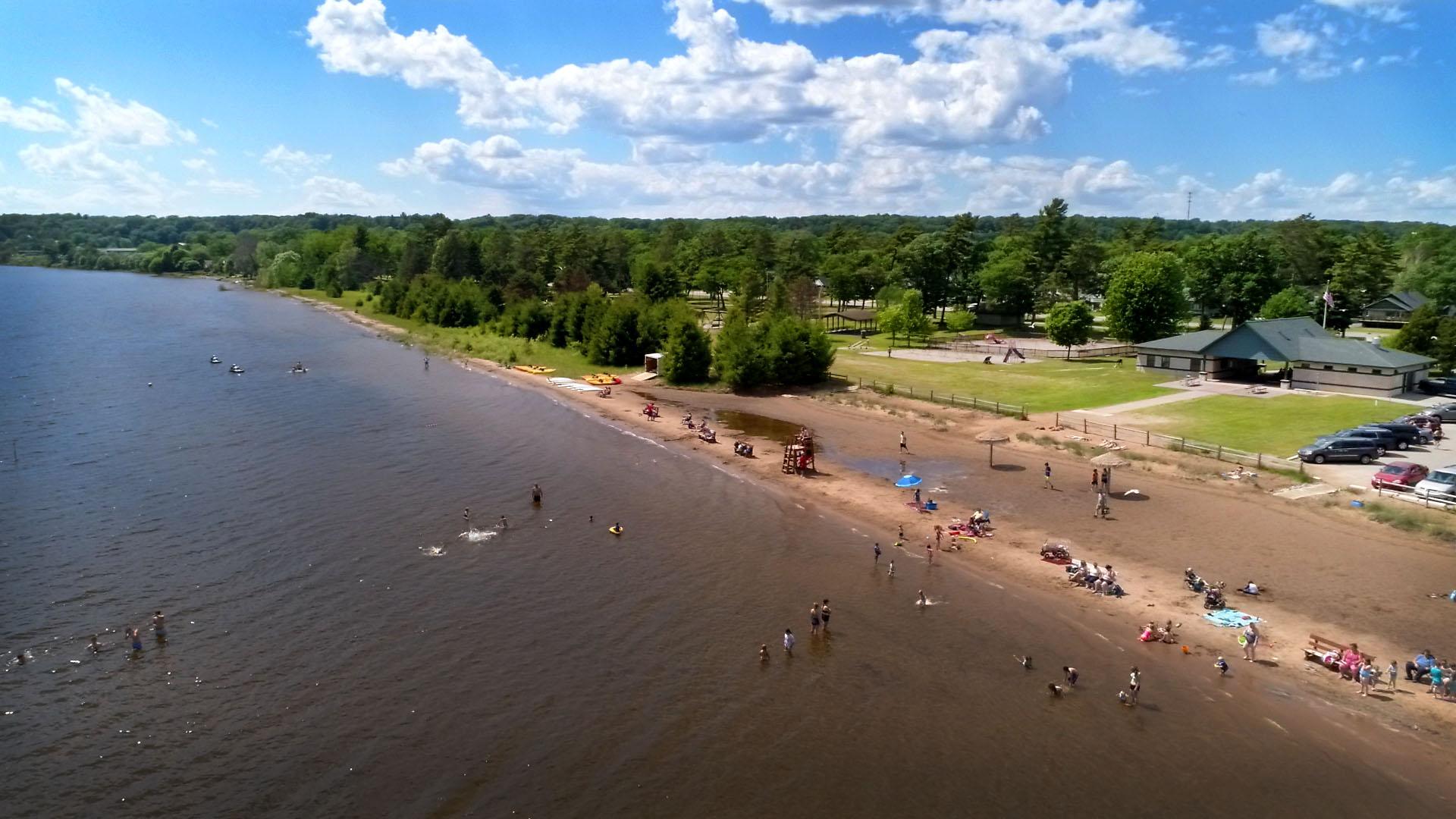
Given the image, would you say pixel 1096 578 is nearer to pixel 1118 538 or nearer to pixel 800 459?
pixel 1118 538

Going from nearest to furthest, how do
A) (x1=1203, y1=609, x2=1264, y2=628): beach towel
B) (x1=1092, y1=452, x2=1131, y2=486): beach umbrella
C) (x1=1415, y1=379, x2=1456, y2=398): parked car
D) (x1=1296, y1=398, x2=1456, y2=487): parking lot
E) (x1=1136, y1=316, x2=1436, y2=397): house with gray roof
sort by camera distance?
(x1=1203, y1=609, x2=1264, y2=628): beach towel < (x1=1296, y1=398, x2=1456, y2=487): parking lot < (x1=1092, y1=452, x2=1131, y2=486): beach umbrella < (x1=1136, y1=316, x2=1436, y2=397): house with gray roof < (x1=1415, y1=379, x2=1456, y2=398): parked car

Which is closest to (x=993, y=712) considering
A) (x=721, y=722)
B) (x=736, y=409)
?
(x=721, y=722)

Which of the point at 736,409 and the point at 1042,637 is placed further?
the point at 736,409

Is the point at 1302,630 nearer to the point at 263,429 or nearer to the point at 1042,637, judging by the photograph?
the point at 1042,637

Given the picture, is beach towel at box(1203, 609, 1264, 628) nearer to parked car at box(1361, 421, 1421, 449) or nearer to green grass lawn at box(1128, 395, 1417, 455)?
green grass lawn at box(1128, 395, 1417, 455)

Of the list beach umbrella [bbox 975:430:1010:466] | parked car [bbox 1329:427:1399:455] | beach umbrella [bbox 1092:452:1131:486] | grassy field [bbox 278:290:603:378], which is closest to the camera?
beach umbrella [bbox 1092:452:1131:486]

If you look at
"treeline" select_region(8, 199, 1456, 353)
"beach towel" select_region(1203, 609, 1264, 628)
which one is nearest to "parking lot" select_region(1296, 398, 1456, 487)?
"beach towel" select_region(1203, 609, 1264, 628)

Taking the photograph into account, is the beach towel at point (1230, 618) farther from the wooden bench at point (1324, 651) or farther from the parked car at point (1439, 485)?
the parked car at point (1439, 485)
